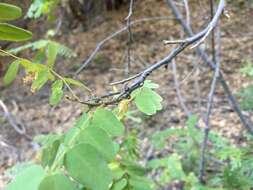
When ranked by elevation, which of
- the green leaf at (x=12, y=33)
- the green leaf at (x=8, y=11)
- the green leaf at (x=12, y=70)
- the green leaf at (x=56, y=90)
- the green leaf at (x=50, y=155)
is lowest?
Answer: the green leaf at (x=50, y=155)

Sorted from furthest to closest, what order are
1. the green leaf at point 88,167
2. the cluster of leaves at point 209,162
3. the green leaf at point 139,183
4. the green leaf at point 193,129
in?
the green leaf at point 193,129
the cluster of leaves at point 209,162
the green leaf at point 139,183
the green leaf at point 88,167

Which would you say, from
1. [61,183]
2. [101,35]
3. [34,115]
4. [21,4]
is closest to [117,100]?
[61,183]

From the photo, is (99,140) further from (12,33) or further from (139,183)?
(139,183)

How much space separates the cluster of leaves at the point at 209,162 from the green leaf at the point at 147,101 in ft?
2.08

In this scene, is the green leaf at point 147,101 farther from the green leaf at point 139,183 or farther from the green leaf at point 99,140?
the green leaf at point 139,183

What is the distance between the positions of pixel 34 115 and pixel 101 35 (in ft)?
4.71

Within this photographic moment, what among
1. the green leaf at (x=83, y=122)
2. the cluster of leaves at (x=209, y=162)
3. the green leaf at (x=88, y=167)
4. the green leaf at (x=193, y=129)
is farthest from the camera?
the green leaf at (x=193, y=129)

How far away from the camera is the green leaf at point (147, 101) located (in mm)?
733

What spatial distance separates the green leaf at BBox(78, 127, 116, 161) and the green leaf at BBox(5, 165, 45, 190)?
0.07 metres

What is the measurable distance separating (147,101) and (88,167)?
0.60 feet

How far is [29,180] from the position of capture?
0.64 meters

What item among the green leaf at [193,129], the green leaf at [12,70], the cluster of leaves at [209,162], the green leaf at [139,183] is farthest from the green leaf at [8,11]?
the green leaf at [193,129]

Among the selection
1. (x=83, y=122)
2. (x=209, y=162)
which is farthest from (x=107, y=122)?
(x=209, y=162)

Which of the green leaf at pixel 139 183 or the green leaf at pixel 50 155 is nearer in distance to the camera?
the green leaf at pixel 50 155
